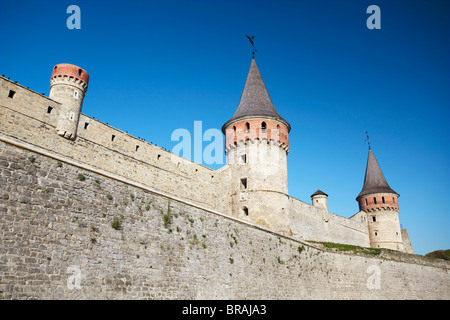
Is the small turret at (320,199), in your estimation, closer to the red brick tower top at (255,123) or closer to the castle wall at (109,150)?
the red brick tower top at (255,123)

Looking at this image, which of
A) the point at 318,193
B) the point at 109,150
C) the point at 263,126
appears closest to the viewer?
the point at 109,150

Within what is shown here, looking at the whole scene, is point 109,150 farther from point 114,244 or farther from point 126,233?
point 114,244

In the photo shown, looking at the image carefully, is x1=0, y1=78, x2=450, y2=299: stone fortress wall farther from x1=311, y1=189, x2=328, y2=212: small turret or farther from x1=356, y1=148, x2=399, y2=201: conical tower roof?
x1=356, y1=148, x2=399, y2=201: conical tower roof

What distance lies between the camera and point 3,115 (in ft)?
50.2

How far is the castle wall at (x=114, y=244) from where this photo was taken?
8.18 metres

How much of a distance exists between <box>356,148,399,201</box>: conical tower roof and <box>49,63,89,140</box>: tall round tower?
35.0 m

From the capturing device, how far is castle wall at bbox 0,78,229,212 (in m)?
15.9

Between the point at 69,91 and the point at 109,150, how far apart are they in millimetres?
3594

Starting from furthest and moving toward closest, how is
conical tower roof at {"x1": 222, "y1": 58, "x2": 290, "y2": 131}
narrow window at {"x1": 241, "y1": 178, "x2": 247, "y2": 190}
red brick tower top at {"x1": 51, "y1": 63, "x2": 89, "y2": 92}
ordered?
conical tower roof at {"x1": 222, "y1": 58, "x2": 290, "y2": 131} → narrow window at {"x1": 241, "y1": 178, "x2": 247, "y2": 190} → red brick tower top at {"x1": 51, "y1": 63, "x2": 89, "y2": 92}

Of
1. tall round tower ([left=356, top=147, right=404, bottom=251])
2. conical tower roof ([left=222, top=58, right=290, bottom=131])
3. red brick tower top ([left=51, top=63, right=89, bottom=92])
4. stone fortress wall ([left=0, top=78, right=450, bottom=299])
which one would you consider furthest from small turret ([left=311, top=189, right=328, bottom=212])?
red brick tower top ([left=51, top=63, right=89, bottom=92])

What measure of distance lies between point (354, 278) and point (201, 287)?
14.2m

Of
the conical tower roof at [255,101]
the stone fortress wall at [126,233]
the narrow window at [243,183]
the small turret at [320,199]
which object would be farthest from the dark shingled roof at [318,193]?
the narrow window at [243,183]

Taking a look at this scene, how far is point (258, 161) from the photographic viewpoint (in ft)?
77.1

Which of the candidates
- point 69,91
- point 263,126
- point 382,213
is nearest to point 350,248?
point 263,126
